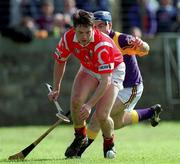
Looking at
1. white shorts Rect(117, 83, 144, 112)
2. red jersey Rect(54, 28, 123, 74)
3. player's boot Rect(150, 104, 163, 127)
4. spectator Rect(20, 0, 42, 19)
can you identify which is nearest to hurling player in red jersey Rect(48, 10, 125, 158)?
red jersey Rect(54, 28, 123, 74)

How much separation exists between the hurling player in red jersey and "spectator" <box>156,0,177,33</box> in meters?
10.4

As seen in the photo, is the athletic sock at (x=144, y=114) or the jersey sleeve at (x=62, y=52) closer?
the jersey sleeve at (x=62, y=52)

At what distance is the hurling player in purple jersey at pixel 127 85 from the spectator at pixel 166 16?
8881 millimetres

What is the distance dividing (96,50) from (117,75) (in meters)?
0.82

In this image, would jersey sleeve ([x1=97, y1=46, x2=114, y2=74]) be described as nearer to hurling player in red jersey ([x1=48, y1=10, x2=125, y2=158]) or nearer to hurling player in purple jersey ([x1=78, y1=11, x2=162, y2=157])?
hurling player in red jersey ([x1=48, y1=10, x2=125, y2=158])

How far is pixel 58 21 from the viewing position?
21.7 m

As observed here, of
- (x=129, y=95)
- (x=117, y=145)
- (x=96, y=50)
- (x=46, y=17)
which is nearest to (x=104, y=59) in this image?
(x=96, y=50)

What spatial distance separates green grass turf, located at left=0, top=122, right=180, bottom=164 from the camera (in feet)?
37.3

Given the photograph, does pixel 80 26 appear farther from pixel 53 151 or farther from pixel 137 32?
pixel 137 32

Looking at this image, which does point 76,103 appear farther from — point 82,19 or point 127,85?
point 127,85

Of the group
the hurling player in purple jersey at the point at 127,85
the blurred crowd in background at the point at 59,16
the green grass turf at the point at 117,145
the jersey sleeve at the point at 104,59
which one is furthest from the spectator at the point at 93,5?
the jersey sleeve at the point at 104,59

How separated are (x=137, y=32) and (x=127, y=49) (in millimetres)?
8877

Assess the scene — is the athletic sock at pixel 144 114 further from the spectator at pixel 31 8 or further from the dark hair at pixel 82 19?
the spectator at pixel 31 8

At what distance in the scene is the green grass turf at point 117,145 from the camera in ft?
37.3
